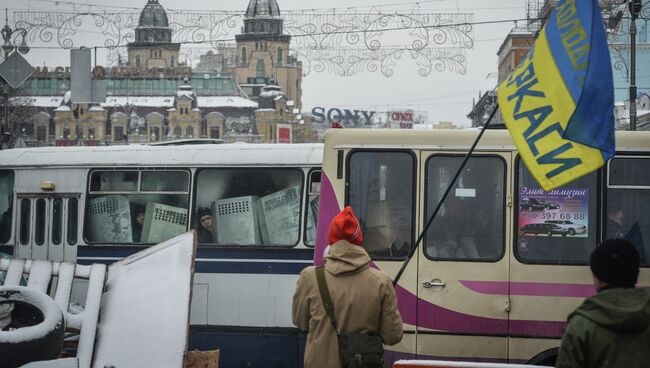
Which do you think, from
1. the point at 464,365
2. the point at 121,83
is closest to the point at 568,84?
the point at 464,365

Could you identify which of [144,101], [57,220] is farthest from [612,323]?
[144,101]

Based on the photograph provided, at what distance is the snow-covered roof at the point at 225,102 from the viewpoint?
17238 cm

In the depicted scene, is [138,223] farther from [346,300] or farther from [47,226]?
[346,300]

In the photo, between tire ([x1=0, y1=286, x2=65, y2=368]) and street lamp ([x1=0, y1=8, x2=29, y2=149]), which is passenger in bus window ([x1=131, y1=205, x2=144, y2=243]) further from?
street lamp ([x1=0, y1=8, x2=29, y2=149])

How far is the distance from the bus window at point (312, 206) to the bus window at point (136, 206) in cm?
162

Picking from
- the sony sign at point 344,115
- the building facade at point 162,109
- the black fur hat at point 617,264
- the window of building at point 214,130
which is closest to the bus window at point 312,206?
the black fur hat at point 617,264

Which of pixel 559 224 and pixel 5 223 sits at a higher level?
pixel 559 224

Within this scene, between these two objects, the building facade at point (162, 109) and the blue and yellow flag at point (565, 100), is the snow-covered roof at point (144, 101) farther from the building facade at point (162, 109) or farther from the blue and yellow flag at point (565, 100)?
the blue and yellow flag at point (565, 100)

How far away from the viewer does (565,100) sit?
22.3 feet

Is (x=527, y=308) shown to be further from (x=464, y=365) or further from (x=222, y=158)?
(x=222, y=158)

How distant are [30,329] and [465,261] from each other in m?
3.94

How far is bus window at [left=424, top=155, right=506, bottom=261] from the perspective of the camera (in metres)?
9.48

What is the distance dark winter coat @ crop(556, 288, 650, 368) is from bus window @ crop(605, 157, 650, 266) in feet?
14.9

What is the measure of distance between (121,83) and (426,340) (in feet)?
533
